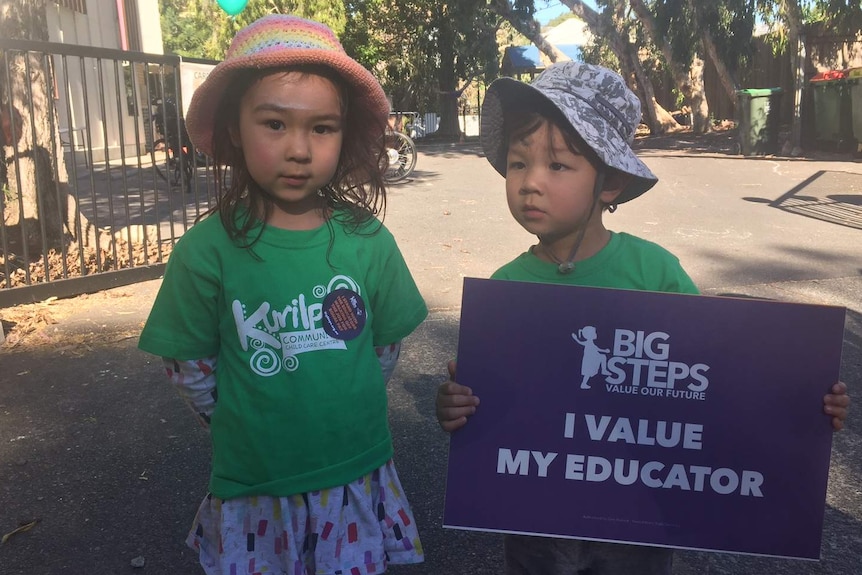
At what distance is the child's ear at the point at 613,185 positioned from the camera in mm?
1825

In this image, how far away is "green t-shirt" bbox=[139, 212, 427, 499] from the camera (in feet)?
5.65

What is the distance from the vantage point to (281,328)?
1.72m

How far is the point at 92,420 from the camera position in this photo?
3.68 meters

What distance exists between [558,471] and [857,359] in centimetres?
321

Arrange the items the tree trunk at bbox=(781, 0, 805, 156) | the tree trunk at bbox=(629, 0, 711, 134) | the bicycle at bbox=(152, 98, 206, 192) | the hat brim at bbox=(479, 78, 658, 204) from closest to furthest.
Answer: the hat brim at bbox=(479, 78, 658, 204) → the bicycle at bbox=(152, 98, 206, 192) → the tree trunk at bbox=(781, 0, 805, 156) → the tree trunk at bbox=(629, 0, 711, 134)

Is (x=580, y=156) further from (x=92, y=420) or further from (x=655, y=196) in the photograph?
(x=655, y=196)

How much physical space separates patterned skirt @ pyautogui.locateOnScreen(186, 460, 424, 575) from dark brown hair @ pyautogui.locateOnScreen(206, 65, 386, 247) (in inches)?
23.4

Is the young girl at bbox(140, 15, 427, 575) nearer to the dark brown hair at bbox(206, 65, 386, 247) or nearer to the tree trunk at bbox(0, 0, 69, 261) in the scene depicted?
the dark brown hair at bbox(206, 65, 386, 247)

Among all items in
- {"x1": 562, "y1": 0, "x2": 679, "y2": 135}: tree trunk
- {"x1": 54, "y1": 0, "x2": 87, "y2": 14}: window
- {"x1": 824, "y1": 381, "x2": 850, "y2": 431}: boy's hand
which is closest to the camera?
{"x1": 824, "y1": 381, "x2": 850, "y2": 431}: boy's hand

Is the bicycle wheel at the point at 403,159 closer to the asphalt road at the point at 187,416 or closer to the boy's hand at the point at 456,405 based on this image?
the asphalt road at the point at 187,416

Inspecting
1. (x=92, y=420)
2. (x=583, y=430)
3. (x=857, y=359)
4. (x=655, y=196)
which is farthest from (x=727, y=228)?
(x=583, y=430)

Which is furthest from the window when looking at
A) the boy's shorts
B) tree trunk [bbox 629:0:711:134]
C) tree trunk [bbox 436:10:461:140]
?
the boy's shorts

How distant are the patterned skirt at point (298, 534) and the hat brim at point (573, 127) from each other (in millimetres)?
885

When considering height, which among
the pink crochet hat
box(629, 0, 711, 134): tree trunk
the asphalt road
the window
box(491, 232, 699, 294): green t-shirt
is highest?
the window
